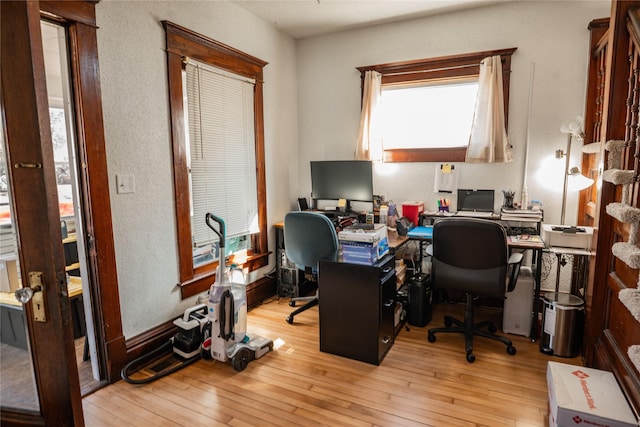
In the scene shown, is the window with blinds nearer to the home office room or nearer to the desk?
the home office room

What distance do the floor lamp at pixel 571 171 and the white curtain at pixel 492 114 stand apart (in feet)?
1.38

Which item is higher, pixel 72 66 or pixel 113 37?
pixel 113 37

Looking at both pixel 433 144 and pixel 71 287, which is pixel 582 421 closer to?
pixel 433 144

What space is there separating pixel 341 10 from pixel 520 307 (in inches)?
116

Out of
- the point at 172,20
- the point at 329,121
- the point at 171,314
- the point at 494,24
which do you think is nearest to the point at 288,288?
the point at 171,314

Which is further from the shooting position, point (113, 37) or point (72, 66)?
point (113, 37)

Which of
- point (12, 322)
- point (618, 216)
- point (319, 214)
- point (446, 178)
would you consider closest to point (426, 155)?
point (446, 178)

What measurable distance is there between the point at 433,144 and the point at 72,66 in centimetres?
293

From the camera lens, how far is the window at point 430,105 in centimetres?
345

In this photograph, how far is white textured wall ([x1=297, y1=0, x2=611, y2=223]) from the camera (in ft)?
10.1

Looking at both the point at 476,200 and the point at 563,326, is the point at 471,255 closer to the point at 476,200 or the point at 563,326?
the point at 563,326

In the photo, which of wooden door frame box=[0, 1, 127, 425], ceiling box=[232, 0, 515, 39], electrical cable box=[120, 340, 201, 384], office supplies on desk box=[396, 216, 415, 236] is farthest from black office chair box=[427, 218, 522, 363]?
wooden door frame box=[0, 1, 127, 425]

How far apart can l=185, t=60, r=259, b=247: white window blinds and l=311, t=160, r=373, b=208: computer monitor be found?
666 millimetres

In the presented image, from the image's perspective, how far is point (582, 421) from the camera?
159 centimetres
